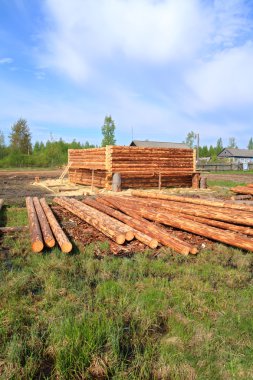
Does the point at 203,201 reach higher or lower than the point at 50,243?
higher

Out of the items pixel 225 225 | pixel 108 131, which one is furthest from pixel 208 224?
pixel 108 131

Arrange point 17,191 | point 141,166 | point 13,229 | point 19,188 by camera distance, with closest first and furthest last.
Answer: point 13,229
point 17,191
point 19,188
point 141,166

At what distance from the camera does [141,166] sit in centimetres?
1770

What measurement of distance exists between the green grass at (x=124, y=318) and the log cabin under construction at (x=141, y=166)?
1182cm

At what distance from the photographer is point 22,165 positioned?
46344 millimetres

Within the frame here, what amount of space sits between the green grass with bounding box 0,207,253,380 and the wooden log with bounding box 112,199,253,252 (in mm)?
709

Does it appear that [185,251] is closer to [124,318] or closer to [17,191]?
[124,318]

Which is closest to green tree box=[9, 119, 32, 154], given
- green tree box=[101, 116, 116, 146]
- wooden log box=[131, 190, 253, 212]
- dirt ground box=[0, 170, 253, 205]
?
green tree box=[101, 116, 116, 146]

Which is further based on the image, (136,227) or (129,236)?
(136,227)

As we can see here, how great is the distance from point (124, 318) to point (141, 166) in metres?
14.6

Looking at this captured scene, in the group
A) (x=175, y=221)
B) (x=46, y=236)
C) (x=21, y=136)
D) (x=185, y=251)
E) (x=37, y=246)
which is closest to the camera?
(x=37, y=246)

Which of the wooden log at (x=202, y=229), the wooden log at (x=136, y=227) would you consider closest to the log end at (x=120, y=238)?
the wooden log at (x=136, y=227)

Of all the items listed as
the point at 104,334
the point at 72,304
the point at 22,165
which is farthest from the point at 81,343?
the point at 22,165

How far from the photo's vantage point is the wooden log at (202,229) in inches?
240
